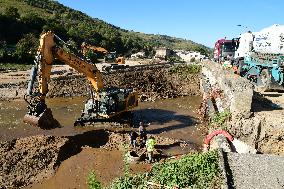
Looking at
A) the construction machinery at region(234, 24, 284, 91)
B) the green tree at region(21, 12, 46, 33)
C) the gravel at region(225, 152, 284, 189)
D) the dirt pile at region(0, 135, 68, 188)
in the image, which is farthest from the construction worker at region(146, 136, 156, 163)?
the green tree at region(21, 12, 46, 33)

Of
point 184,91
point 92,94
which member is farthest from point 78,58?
point 184,91

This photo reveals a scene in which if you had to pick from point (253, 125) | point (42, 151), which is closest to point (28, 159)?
point (42, 151)

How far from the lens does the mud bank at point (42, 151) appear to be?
47.3ft

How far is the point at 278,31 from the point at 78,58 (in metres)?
13.2

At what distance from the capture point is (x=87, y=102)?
21266 mm

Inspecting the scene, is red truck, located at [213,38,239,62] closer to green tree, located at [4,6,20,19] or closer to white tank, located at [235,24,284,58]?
white tank, located at [235,24,284,58]

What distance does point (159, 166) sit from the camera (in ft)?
33.8

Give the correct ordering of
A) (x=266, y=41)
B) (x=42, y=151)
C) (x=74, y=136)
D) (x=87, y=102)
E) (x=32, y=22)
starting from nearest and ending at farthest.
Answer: (x=42, y=151)
(x=74, y=136)
(x=87, y=102)
(x=266, y=41)
(x=32, y=22)

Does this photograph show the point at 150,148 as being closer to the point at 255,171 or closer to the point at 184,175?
the point at 184,175

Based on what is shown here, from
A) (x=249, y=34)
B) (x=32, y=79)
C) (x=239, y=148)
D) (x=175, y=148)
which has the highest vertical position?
(x=249, y=34)

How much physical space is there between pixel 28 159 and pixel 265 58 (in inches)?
652

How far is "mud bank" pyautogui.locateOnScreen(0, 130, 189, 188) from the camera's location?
14.4 meters

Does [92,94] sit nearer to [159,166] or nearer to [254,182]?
[159,166]

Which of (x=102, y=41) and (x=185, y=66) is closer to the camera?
(x=185, y=66)
